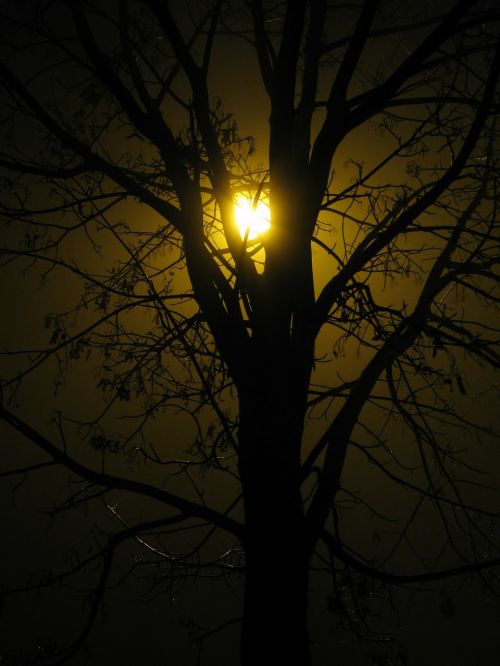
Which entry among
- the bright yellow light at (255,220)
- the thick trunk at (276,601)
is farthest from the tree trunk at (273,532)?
the bright yellow light at (255,220)

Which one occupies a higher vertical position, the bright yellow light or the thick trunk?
the bright yellow light

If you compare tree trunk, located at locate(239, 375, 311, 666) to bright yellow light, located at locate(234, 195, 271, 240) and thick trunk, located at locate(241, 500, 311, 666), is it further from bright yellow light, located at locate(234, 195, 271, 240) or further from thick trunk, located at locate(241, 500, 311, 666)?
bright yellow light, located at locate(234, 195, 271, 240)

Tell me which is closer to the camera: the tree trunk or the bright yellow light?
the tree trunk

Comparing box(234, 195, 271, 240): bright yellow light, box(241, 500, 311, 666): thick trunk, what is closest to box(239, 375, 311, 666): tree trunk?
box(241, 500, 311, 666): thick trunk

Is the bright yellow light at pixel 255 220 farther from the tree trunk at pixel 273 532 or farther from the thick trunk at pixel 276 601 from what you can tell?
the thick trunk at pixel 276 601

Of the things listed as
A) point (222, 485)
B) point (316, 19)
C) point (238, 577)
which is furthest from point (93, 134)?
point (222, 485)

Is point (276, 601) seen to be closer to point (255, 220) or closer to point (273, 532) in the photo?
point (273, 532)

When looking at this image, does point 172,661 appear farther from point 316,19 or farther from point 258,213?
point 316,19

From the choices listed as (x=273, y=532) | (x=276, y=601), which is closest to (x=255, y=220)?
(x=273, y=532)

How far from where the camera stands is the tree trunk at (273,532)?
255 cm

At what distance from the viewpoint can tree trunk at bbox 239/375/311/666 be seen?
2.55 metres

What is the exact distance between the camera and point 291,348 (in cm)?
283

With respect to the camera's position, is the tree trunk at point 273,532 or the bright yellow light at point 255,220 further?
the bright yellow light at point 255,220

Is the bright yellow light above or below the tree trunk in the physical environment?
above
